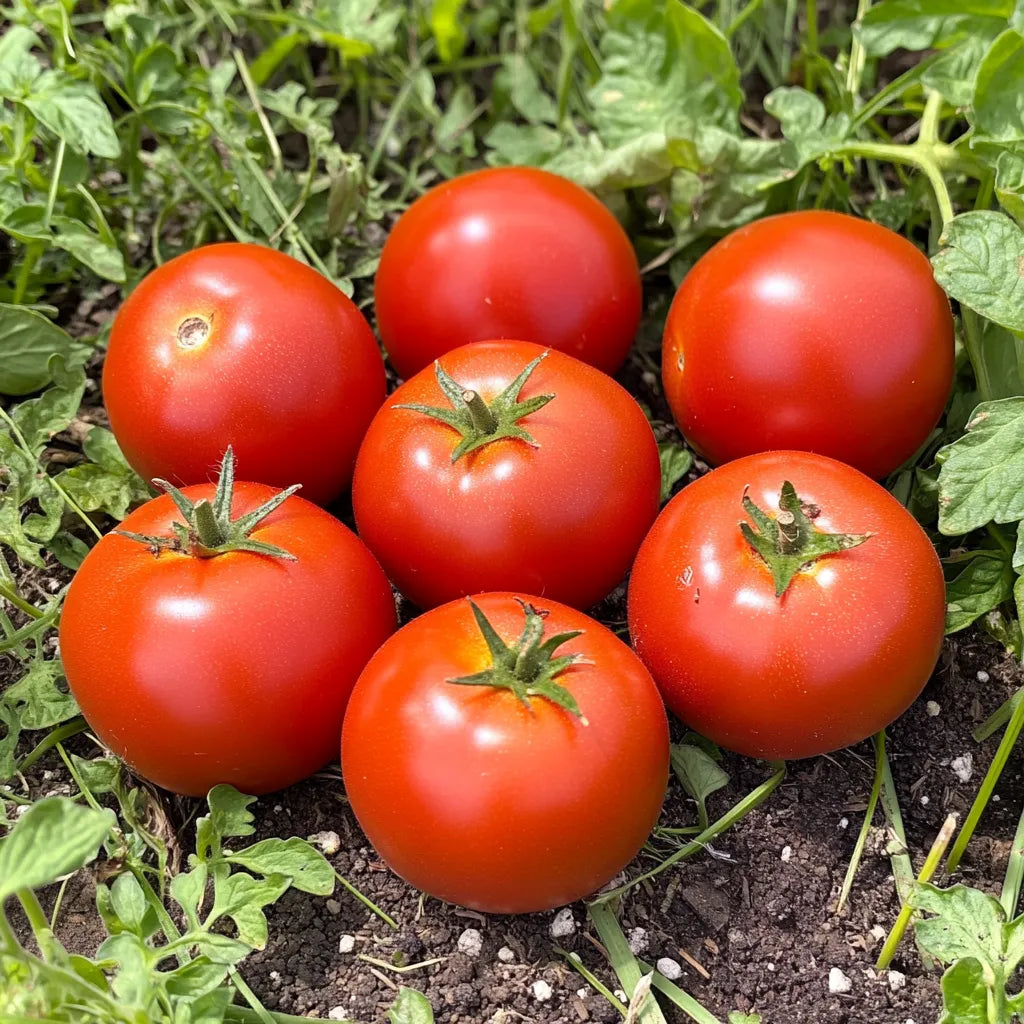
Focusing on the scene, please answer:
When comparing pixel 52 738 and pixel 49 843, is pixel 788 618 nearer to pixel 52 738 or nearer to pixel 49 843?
pixel 49 843

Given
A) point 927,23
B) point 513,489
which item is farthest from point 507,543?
point 927,23

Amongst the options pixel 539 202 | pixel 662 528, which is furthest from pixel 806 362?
pixel 539 202

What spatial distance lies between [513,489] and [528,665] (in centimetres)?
23

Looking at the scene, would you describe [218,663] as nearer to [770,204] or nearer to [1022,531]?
[1022,531]

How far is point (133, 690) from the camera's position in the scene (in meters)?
1.24

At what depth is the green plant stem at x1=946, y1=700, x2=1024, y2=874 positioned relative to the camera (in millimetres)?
1300

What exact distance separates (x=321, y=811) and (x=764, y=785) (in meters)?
0.56

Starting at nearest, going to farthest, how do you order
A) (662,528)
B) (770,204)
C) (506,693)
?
1. (506,693)
2. (662,528)
3. (770,204)

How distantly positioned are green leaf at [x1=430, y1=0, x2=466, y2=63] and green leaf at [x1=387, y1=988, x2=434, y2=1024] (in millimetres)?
1665

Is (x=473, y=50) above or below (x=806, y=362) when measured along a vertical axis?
above

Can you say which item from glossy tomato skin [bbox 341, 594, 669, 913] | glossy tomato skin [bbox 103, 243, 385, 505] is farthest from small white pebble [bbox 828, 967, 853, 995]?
glossy tomato skin [bbox 103, 243, 385, 505]

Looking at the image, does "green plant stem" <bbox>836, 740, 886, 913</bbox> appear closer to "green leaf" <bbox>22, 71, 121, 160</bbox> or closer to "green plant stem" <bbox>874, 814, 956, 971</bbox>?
"green plant stem" <bbox>874, 814, 956, 971</bbox>

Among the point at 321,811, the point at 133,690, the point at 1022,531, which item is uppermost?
the point at 1022,531

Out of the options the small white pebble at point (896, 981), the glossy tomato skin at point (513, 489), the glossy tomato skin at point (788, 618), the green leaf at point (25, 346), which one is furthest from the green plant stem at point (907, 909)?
the green leaf at point (25, 346)
